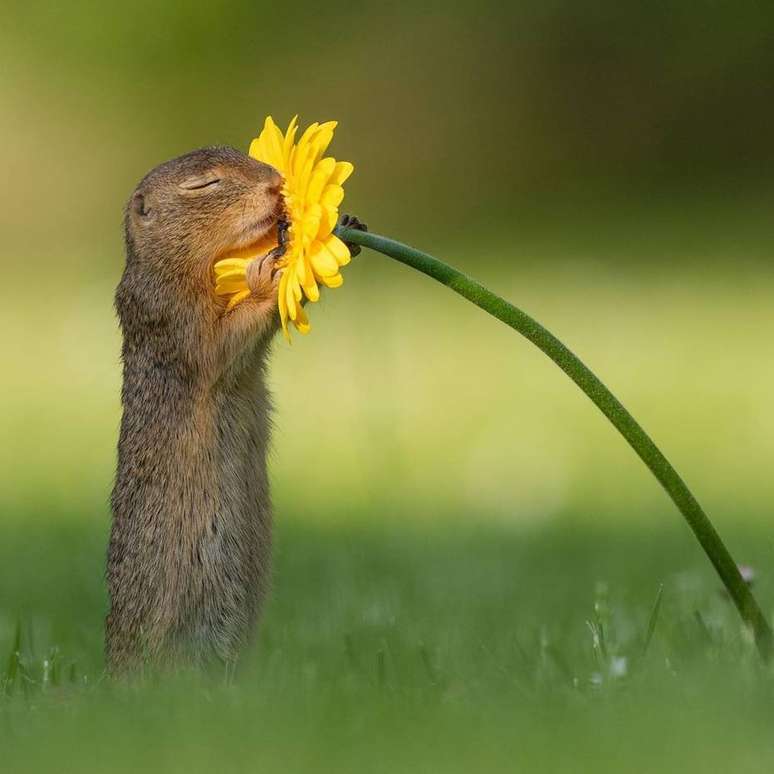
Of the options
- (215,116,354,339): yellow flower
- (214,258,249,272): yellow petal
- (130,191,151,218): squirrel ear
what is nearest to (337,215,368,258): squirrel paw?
(215,116,354,339): yellow flower

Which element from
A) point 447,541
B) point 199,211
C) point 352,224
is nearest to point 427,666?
point 352,224

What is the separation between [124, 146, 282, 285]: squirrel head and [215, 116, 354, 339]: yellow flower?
0.44 ft

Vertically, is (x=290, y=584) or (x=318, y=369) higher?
(x=318, y=369)

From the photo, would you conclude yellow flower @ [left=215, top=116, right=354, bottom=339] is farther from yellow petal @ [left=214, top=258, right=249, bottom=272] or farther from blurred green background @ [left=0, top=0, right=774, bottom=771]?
blurred green background @ [left=0, top=0, right=774, bottom=771]

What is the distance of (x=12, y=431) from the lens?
9914 mm

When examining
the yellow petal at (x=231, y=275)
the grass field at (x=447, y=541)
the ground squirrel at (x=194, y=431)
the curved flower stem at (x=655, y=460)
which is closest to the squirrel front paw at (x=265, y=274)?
the ground squirrel at (x=194, y=431)

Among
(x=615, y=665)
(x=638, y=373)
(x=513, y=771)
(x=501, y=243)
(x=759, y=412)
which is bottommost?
(x=513, y=771)

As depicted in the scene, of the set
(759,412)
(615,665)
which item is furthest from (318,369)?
(615,665)

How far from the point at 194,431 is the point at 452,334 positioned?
8.04m

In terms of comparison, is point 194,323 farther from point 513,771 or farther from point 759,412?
point 759,412

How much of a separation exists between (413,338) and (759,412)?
3.59 metres

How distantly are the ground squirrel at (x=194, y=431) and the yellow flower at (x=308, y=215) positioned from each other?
0.15m

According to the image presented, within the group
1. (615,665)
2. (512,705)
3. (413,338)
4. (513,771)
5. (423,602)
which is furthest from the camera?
(413,338)

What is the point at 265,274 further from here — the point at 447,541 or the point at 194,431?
the point at 447,541
